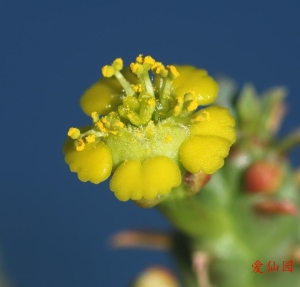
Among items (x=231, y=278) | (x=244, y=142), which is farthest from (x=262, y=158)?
(x=231, y=278)

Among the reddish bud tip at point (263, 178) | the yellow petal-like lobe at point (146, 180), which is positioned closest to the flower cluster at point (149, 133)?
the yellow petal-like lobe at point (146, 180)

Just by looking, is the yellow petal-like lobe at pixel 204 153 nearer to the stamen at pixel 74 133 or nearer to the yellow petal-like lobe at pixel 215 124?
the yellow petal-like lobe at pixel 215 124

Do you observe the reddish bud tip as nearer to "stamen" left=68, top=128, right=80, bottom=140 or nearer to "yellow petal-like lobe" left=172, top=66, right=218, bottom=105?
"yellow petal-like lobe" left=172, top=66, right=218, bottom=105

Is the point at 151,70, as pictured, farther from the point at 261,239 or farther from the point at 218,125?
the point at 261,239

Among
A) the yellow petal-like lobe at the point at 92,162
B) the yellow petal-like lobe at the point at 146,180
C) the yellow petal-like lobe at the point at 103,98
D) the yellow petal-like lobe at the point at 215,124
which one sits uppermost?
the yellow petal-like lobe at the point at 103,98

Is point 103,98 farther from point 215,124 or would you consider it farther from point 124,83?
point 215,124

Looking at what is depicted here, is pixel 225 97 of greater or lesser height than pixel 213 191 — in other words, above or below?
above
